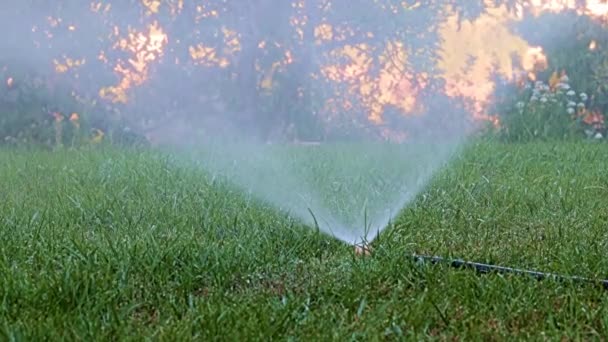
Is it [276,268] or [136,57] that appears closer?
[276,268]

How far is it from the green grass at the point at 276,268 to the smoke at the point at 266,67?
231 cm

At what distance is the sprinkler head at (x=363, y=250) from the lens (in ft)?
7.25

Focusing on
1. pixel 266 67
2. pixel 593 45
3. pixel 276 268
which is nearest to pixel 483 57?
pixel 593 45

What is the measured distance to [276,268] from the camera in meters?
2.10

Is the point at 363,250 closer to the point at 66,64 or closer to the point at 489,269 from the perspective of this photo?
the point at 489,269

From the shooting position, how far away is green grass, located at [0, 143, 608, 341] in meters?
1.67

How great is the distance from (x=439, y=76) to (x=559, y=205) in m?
3.40

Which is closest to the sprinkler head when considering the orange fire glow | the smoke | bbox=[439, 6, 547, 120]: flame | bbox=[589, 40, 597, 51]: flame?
the smoke

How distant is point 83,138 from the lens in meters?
5.95

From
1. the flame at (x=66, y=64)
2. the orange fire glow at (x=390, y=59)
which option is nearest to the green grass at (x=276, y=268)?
the orange fire glow at (x=390, y=59)

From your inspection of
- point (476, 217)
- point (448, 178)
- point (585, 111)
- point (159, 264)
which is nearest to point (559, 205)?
point (476, 217)

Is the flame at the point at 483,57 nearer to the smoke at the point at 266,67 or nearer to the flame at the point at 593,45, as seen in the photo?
the smoke at the point at 266,67

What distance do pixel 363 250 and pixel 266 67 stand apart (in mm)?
3732

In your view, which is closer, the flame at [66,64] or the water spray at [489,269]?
the water spray at [489,269]
